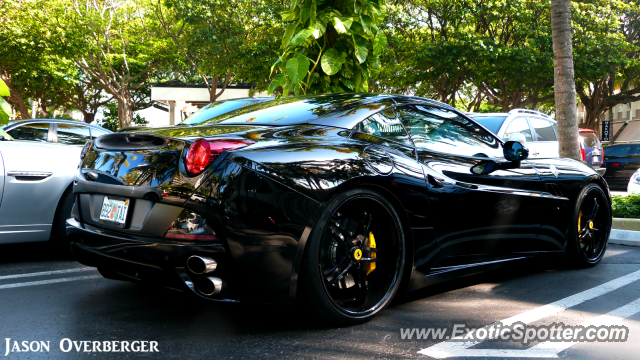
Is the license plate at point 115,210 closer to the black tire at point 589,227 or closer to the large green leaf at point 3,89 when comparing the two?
the large green leaf at point 3,89

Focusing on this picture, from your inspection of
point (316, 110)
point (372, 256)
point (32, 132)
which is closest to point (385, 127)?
point (316, 110)

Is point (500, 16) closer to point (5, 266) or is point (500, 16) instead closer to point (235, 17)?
point (235, 17)

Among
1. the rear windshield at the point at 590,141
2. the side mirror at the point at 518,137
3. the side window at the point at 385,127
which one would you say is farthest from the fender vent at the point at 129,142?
the rear windshield at the point at 590,141

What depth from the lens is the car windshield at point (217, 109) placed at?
13.5 feet

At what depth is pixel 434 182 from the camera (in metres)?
3.71

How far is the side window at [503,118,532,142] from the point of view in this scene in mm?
9950

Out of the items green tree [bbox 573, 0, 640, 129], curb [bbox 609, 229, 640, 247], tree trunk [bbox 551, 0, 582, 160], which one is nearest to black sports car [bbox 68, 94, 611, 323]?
curb [bbox 609, 229, 640, 247]

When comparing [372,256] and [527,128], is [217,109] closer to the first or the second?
[372,256]

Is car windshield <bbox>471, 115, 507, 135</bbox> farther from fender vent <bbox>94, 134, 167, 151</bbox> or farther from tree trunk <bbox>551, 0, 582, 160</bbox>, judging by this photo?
fender vent <bbox>94, 134, 167, 151</bbox>

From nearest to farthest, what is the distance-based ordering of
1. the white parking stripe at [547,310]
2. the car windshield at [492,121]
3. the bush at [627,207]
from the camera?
the white parking stripe at [547,310], the bush at [627,207], the car windshield at [492,121]

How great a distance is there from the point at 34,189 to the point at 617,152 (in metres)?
16.7

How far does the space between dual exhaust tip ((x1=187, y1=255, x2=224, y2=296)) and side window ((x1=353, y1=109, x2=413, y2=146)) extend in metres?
1.25

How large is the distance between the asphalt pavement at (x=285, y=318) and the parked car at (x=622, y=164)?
13.5 m

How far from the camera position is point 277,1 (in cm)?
2283
